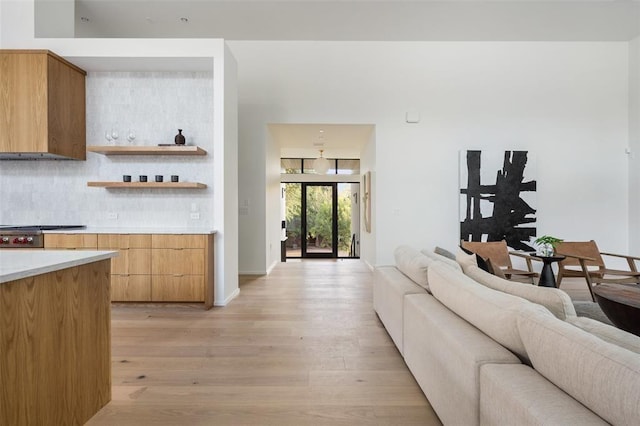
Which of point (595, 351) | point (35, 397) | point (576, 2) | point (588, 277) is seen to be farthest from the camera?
point (576, 2)

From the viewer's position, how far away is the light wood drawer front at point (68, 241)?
3.63 m

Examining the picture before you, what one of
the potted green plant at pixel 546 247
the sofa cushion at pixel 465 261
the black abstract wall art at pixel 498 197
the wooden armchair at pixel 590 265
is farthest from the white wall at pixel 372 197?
the sofa cushion at pixel 465 261

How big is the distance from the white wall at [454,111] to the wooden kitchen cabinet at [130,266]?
296 cm

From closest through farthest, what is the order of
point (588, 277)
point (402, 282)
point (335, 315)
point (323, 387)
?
1. point (323, 387)
2. point (402, 282)
3. point (335, 315)
4. point (588, 277)

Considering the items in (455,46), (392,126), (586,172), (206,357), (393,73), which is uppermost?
(455,46)

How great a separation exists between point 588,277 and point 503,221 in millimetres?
1843

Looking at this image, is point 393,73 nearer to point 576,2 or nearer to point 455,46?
point 455,46

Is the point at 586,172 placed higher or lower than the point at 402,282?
higher

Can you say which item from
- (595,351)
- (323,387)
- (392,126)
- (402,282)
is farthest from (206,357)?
(392,126)

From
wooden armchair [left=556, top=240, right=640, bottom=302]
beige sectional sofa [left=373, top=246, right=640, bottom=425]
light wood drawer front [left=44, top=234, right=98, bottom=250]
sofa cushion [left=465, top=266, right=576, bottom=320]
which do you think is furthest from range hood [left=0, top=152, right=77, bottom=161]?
wooden armchair [left=556, top=240, right=640, bottom=302]

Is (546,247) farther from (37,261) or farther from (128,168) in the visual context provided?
(128,168)

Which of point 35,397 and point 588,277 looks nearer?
point 35,397

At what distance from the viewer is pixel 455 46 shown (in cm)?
563

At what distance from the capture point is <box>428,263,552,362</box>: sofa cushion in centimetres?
131
